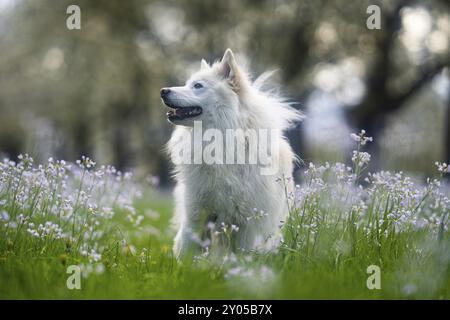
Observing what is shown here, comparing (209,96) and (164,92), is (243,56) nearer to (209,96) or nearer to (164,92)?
(209,96)

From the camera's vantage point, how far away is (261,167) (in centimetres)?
479

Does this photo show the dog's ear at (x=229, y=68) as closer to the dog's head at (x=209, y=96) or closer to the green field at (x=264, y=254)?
the dog's head at (x=209, y=96)

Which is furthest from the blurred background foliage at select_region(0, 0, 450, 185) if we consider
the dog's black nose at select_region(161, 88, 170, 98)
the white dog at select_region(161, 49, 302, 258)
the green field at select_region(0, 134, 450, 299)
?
the green field at select_region(0, 134, 450, 299)

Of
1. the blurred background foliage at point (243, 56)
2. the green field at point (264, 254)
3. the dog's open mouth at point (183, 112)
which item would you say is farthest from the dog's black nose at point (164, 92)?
the blurred background foliage at point (243, 56)

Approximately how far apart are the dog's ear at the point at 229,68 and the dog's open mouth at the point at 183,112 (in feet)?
1.52

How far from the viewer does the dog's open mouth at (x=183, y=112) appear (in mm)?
5043

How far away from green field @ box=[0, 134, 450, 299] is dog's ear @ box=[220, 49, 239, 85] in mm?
1415

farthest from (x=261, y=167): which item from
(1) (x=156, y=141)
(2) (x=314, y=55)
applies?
(1) (x=156, y=141)

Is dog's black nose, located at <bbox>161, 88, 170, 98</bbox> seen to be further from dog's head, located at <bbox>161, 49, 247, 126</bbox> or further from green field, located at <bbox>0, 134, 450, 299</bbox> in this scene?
green field, located at <bbox>0, 134, 450, 299</bbox>

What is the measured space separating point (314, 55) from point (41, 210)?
1184 cm

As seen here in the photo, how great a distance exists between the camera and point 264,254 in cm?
395

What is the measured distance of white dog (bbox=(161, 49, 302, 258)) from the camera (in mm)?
4555
